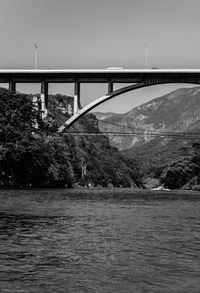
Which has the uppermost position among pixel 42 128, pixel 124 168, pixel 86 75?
pixel 86 75

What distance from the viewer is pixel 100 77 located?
93375 millimetres

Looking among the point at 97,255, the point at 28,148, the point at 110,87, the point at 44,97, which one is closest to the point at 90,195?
the point at 28,148

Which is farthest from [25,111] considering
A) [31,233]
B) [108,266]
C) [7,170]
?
[108,266]

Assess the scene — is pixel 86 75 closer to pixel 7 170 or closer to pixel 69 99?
pixel 7 170

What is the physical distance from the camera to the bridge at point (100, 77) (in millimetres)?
88750

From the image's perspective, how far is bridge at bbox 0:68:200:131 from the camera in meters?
88.8

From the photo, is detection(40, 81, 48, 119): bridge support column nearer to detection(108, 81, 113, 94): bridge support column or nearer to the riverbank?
detection(108, 81, 113, 94): bridge support column

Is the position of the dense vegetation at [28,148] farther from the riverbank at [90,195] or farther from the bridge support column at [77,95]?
the riverbank at [90,195]

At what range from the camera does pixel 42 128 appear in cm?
9838

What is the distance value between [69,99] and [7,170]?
360 ft

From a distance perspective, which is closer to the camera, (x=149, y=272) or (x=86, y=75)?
(x=149, y=272)

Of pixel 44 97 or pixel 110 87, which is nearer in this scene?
pixel 110 87

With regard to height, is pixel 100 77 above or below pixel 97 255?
above

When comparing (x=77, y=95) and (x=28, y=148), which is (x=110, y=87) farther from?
(x=28, y=148)
